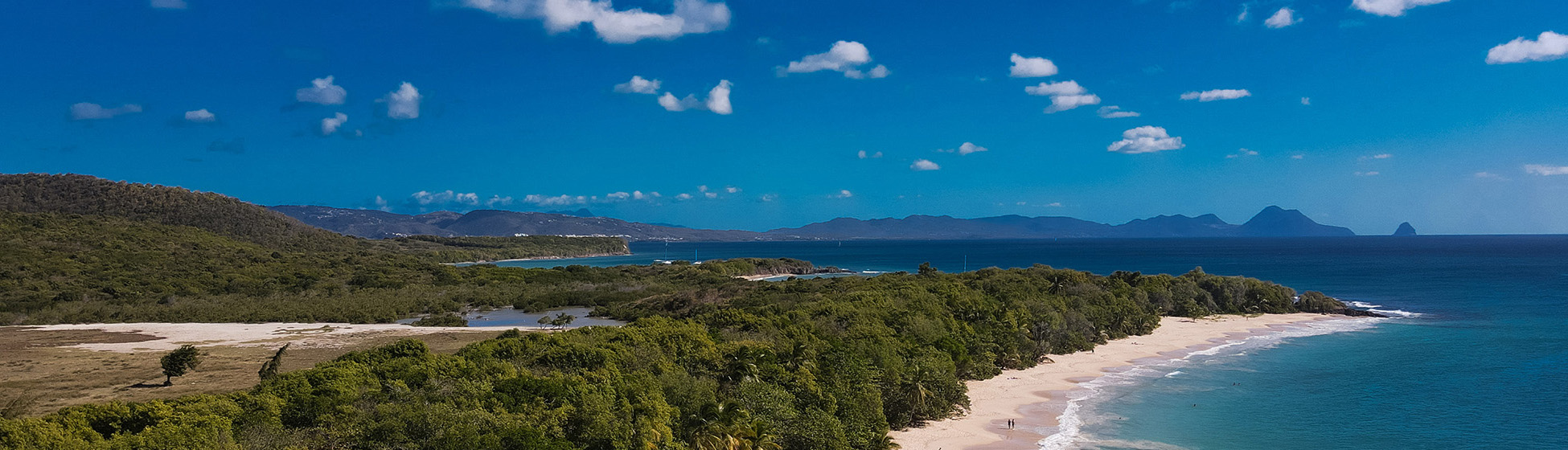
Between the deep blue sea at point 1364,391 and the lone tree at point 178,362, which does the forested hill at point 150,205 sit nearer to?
the lone tree at point 178,362

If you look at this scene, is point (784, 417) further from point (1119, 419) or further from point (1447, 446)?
point (1447, 446)

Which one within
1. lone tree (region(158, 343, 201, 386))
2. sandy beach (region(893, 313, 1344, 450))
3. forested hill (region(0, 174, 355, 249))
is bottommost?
sandy beach (region(893, 313, 1344, 450))

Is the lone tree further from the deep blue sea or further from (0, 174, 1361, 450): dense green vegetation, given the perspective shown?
the deep blue sea

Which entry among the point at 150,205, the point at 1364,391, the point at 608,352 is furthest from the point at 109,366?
the point at 150,205

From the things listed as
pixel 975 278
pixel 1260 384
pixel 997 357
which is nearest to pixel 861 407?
pixel 997 357

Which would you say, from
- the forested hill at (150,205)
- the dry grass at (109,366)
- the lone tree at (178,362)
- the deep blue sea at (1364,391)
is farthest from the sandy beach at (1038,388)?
the forested hill at (150,205)

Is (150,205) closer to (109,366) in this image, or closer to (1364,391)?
(109,366)

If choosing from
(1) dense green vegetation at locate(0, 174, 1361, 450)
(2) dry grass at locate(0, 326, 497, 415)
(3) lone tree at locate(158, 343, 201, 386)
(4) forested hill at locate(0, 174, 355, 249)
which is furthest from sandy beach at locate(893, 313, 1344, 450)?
(4) forested hill at locate(0, 174, 355, 249)
